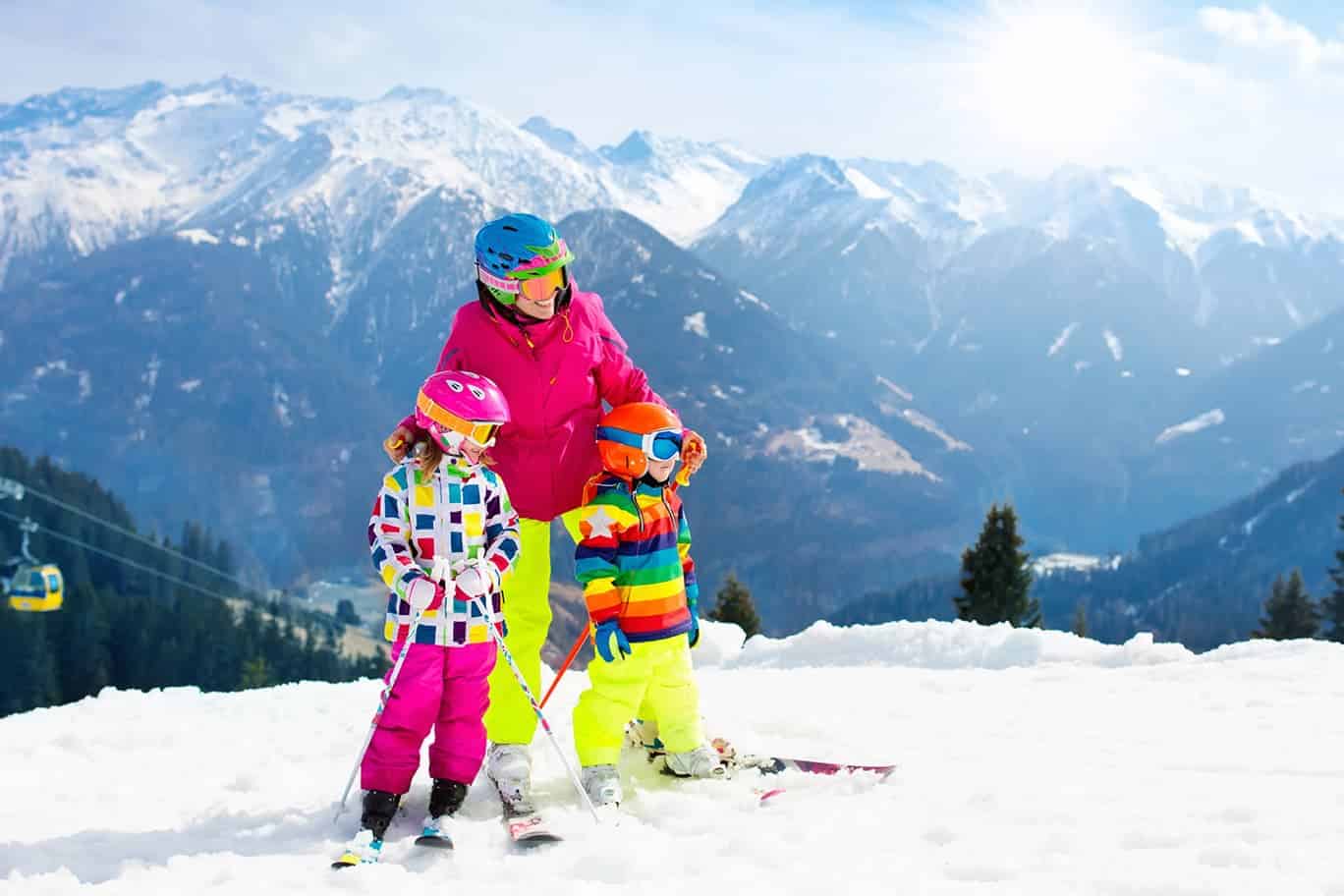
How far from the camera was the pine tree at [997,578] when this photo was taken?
113ft

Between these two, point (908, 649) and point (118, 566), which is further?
point (118, 566)

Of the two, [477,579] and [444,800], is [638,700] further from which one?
[477,579]

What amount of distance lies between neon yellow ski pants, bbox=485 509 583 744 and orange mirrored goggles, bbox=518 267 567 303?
133cm

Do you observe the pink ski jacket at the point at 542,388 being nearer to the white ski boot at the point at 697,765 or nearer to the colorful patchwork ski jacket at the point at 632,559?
the colorful patchwork ski jacket at the point at 632,559

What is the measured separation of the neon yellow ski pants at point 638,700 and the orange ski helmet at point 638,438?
1.08m

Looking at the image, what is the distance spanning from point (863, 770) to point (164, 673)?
80.1m

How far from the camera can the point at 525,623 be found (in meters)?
6.54

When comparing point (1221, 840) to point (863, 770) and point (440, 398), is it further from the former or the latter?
point (440, 398)

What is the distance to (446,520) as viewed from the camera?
570 cm

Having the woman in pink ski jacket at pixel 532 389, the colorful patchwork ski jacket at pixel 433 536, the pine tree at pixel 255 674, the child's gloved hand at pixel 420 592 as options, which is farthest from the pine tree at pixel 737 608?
the pine tree at pixel 255 674

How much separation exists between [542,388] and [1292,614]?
152 feet

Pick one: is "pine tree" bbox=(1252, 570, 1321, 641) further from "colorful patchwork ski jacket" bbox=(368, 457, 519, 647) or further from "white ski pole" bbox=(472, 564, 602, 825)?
"colorful patchwork ski jacket" bbox=(368, 457, 519, 647)

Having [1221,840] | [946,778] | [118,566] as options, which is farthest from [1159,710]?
[118,566]

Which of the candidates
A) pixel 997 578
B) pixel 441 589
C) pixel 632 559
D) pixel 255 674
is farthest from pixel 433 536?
pixel 255 674
